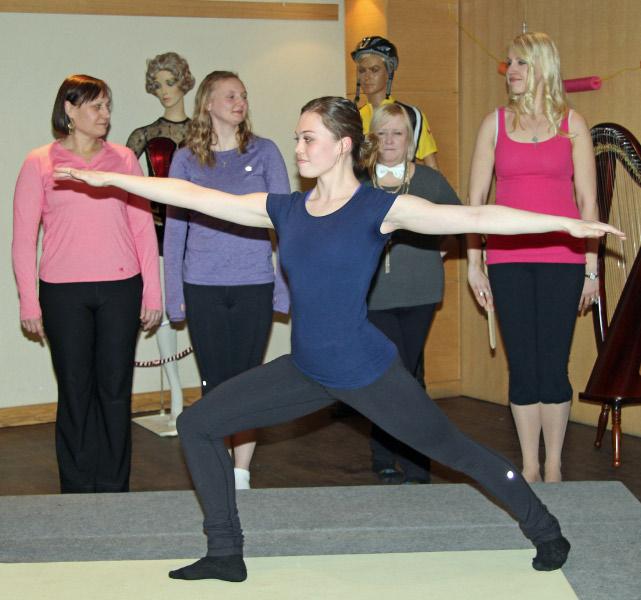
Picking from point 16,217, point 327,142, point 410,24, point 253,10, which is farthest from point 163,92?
point 327,142

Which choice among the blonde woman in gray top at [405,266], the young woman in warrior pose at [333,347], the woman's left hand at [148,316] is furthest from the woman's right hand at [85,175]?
the blonde woman in gray top at [405,266]

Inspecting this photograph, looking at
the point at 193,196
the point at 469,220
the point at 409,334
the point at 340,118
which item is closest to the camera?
the point at 469,220

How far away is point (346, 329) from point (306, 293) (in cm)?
15

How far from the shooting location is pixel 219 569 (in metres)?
3.09

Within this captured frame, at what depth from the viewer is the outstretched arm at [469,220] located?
285cm

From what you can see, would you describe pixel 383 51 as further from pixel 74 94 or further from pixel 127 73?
pixel 74 94

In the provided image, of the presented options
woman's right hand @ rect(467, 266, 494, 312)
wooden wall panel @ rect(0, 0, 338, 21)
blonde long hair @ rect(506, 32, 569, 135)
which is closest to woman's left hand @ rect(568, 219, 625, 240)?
blonde long hair @ rect(506, 32, 569, 135)

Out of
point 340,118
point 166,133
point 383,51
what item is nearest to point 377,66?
point 383,51

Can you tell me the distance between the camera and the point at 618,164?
4996 mm

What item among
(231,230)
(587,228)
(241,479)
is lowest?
(241,479)

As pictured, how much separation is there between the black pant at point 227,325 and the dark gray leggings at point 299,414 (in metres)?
1.02

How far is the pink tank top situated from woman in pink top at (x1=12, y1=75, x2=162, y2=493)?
1.36m

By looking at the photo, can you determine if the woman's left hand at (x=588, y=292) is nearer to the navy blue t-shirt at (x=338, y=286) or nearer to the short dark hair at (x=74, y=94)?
the navy blue t-shirt at (x=338, y=286)

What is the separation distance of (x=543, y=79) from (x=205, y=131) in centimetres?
126
